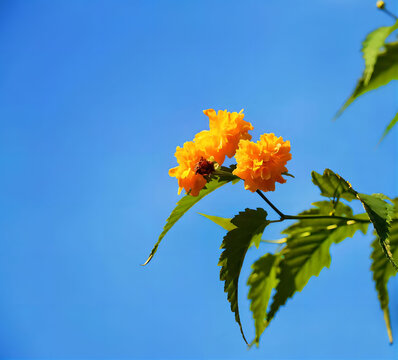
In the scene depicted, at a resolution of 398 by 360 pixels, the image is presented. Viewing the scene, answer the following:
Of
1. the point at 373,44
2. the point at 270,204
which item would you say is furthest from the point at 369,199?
the point at 373,44

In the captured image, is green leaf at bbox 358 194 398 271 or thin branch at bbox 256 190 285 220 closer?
green leaf at bbox 358 194 398 271

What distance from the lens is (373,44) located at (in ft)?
3.19

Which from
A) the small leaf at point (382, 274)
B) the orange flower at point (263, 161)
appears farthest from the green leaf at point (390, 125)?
the orange flower at point (263, 161)

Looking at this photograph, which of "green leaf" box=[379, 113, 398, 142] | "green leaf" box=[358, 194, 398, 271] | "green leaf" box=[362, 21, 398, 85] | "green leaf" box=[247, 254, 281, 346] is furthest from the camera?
"green leaf" box=[247, 254, 281, 346]

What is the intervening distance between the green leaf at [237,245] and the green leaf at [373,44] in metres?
0.40

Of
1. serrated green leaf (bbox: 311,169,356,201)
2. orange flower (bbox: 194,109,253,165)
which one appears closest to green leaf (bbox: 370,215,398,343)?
serrated green leaf (bbox: 311,169,356,201)

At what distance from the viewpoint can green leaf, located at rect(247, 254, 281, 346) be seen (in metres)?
1.19

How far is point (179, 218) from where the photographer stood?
1036 millimetres

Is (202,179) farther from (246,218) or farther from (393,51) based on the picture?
(393,51)

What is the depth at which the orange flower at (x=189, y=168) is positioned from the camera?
3.18 feet

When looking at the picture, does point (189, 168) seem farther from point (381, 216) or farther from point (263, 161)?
point (381, 216)

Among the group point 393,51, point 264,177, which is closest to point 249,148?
point 264,177

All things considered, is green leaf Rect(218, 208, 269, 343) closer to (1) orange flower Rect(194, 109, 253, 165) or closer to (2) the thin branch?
(2) the thin branch

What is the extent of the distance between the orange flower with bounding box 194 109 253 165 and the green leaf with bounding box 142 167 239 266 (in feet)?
0.14
